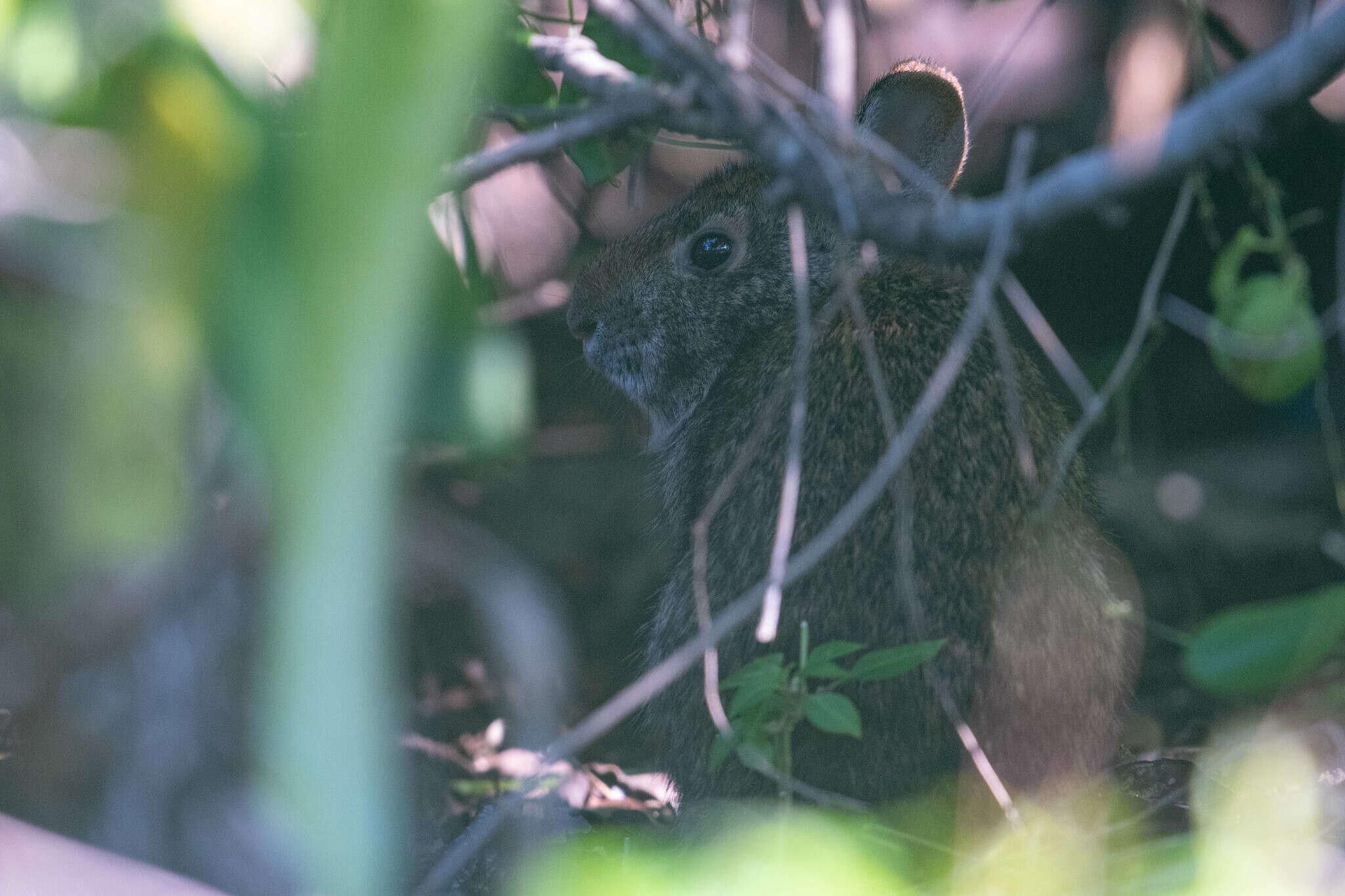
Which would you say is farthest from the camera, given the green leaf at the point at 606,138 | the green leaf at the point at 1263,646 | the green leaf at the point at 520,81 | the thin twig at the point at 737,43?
the green leaf at the point at 606,138

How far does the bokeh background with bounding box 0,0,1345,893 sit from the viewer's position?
31.4 inches

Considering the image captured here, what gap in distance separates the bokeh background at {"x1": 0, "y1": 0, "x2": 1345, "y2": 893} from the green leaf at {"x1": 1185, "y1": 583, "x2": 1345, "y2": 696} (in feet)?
1.70

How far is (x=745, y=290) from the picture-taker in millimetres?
3076

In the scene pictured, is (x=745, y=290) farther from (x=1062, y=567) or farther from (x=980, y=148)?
(x=980, y=148)

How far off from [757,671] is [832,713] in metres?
0.19

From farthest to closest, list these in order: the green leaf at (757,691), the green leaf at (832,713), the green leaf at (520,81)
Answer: the green leaf at (520,81), the green leaf at (757,691), the green leaf at (832,713)

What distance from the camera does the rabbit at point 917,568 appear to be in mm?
2051

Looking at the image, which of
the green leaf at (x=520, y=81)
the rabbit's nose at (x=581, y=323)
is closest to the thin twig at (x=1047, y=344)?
the green leaf at (x=520, y=81)

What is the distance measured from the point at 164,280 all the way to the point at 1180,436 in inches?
182

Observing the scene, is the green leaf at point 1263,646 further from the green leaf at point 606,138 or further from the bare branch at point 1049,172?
the green leaf at point 606,138

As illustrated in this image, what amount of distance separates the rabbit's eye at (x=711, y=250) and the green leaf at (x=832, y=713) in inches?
66.9

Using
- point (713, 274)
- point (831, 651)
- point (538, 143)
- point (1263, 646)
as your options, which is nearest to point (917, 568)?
point (831, 651)

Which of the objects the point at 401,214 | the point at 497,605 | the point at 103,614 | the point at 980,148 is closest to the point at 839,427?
the point at 497,605

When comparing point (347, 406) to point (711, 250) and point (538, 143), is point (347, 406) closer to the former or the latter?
point (538, 143)
